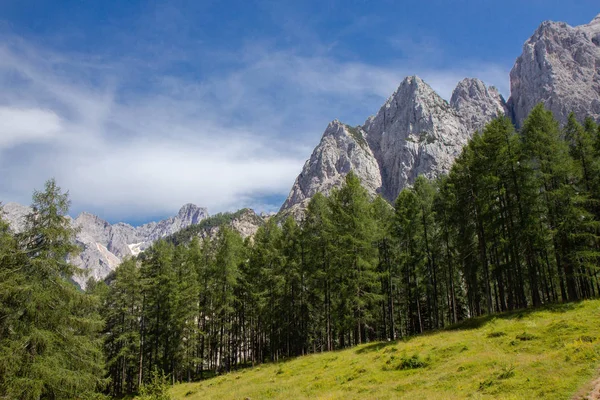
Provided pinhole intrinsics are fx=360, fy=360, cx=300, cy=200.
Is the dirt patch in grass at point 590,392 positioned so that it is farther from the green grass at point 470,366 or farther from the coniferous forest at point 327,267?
the coniferous forest at point 327,267

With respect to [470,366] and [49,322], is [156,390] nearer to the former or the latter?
[49,322]

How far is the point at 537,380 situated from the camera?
13.1 m

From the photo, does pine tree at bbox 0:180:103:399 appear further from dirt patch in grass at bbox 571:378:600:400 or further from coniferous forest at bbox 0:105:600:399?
dirt patch in grass at bbox 571:378:600:400

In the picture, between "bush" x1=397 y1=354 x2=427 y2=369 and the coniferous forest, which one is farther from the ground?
the coniferous forest

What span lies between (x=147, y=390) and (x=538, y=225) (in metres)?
29.5

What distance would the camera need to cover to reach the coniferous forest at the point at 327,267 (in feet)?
61.4

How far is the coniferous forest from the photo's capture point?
18703 millimetres

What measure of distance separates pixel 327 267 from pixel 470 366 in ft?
62.1

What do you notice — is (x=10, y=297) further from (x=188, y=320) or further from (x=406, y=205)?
(x=406, y=205)

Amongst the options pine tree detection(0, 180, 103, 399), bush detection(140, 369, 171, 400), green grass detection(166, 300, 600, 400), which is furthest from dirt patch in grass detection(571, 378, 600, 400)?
pine tree detection(0, 180, 103, 399)

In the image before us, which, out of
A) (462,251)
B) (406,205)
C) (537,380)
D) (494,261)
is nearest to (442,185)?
(406,205)

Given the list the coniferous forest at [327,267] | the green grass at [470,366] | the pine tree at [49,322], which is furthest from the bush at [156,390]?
the green grass at [470,366]

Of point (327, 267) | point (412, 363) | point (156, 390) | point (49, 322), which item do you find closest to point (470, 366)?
point (412, 363)

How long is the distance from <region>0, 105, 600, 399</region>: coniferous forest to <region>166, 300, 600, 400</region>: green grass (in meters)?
4.87
